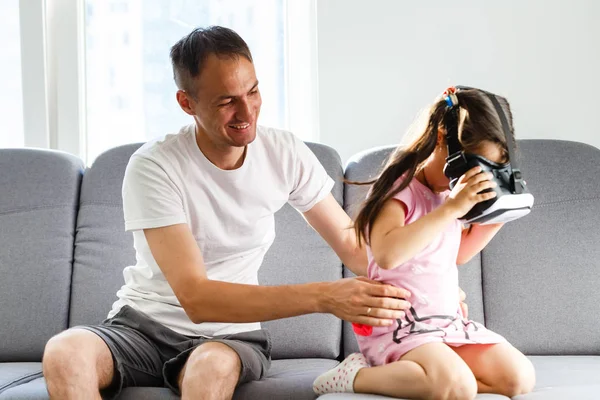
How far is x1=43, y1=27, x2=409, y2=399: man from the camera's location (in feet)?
5.90

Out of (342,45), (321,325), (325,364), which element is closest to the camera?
(325,364)

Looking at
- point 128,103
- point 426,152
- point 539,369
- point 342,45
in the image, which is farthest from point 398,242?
point 128,103

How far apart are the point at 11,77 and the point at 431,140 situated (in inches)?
75.9

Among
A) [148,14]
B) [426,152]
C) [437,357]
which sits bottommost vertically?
[437,357]

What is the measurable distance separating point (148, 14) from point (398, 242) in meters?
1.76

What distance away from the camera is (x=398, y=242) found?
1794mm

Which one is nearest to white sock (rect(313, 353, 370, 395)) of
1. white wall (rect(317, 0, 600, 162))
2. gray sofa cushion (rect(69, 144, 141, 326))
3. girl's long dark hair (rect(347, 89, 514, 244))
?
girl's long dark hair (rect(347, 89, 514, 244))

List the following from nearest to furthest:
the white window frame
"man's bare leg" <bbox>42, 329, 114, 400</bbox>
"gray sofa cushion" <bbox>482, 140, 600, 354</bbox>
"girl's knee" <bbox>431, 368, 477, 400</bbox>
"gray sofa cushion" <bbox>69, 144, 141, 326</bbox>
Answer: "girl's knee" <bbox>431, 368, 477, 400</bbox> → "man's bare leg" <bbox>42, 329, 114, 400</bbox> → "gray sofa cushion" <bbox>482, 140, 600, 354</bbox> → "gray sofa cushion" <bbox>69, 144, 141, 326</bbox> → the white window frame

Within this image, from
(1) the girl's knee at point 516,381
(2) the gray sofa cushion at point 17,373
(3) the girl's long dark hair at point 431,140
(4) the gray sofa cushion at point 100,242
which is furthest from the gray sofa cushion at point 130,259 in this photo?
(1) the girl's knee at point 516,381

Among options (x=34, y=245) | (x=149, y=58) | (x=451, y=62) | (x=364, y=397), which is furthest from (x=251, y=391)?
(x=149, y=58)

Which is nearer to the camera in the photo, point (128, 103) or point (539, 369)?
point (539, 369)

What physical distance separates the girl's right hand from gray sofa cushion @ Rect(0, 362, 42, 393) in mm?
1147

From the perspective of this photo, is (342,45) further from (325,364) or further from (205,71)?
(325,364)

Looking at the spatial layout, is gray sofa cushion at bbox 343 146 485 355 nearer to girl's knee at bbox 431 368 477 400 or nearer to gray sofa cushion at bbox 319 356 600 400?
gray sofa cushion at bbox 319 356 600 400
